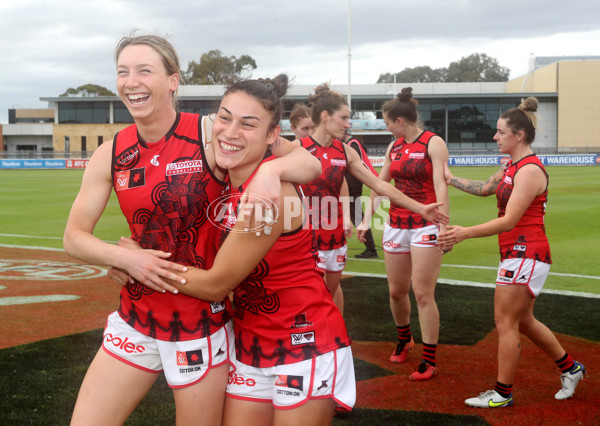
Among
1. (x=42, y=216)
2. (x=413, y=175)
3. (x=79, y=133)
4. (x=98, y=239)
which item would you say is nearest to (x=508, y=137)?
(x=413, y=175)

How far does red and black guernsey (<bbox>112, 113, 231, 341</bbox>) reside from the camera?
280 centimetres

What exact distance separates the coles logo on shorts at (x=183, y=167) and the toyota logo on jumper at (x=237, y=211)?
0.18 meters

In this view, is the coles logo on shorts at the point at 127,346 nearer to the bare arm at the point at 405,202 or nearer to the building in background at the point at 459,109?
the bare arm at the point at 405,202

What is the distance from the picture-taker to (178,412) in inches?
109

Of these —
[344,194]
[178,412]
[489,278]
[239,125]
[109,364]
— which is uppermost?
[239,125]

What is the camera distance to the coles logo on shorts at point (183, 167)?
9.25 ft

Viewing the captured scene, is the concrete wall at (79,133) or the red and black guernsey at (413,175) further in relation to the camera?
the concrete wall at (79,133)

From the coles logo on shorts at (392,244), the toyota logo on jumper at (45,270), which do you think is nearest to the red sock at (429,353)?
the coles logo on shorts at (392,244)

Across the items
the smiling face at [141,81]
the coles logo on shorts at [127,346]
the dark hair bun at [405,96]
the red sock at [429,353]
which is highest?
the dark hair bun at [405,96]

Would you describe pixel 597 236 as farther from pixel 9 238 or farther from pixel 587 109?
pixel 587 109

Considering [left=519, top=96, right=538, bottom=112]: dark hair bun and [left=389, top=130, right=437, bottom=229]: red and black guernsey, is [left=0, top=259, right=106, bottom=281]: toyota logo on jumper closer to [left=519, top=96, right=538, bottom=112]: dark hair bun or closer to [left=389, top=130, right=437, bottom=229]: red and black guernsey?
[left=389, top=130, right=437, bottom=229]: red and black guernsey

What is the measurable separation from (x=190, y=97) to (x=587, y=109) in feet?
133

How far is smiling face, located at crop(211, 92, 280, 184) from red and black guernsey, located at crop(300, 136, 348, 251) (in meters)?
3.02

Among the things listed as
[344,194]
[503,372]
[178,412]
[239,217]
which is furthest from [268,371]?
[344,194]
